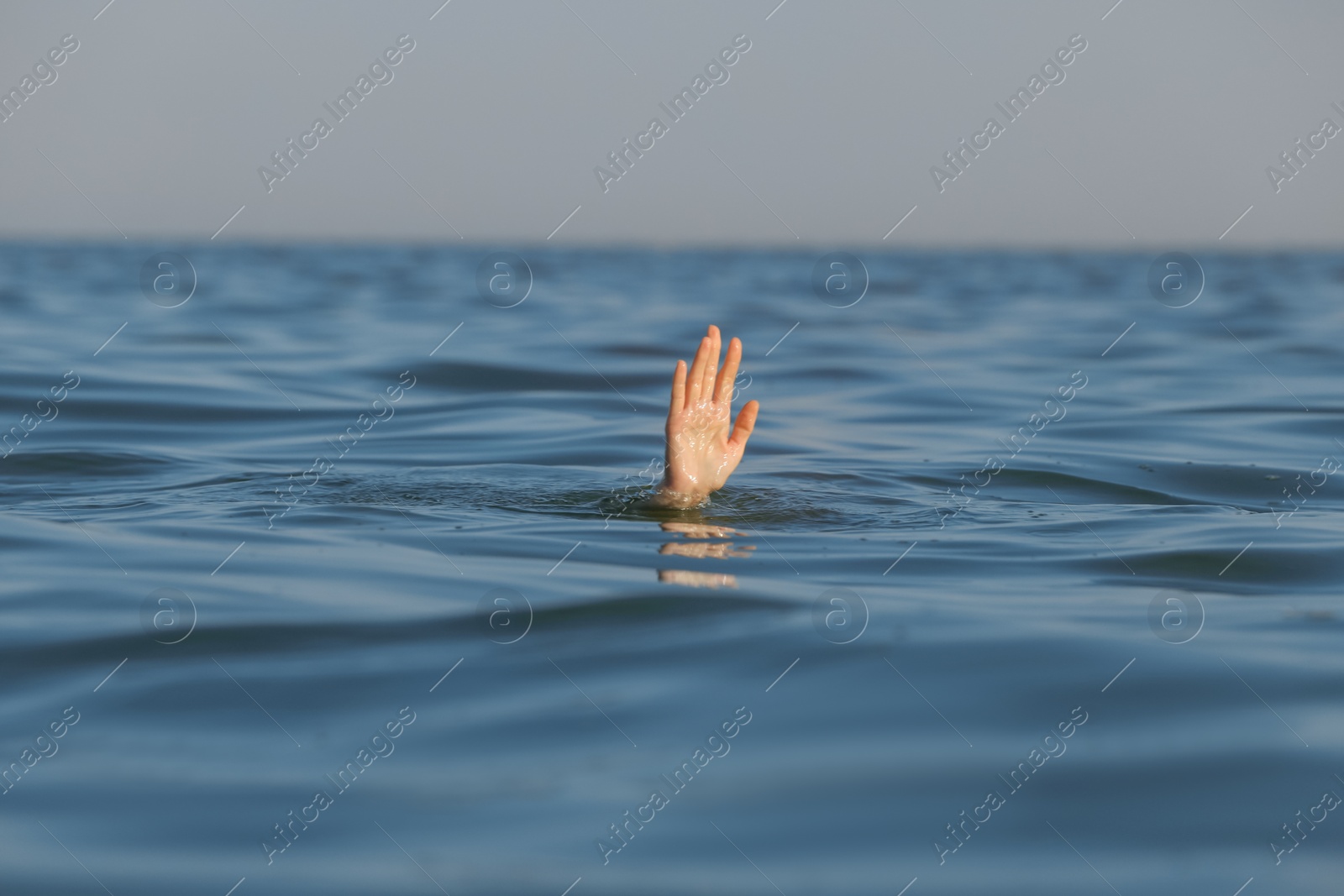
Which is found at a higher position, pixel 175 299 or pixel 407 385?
pixel 175 299

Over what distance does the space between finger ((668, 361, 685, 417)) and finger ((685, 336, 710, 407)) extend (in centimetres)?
5

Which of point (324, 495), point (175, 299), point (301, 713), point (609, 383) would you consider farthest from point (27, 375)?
point (175, 299)

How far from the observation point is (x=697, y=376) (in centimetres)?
645

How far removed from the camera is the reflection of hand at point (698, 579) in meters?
4.91

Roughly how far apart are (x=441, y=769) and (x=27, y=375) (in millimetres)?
10187

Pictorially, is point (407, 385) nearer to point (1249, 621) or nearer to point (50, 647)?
point (50, 647)

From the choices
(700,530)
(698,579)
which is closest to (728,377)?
(700,530)

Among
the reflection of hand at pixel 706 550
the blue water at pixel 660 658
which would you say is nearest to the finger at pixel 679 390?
the blue water at pixel 660 658

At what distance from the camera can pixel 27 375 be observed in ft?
39.0

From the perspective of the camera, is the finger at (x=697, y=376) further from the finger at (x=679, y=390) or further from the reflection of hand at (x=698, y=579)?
the reflection of hand at (x=698, y=579)

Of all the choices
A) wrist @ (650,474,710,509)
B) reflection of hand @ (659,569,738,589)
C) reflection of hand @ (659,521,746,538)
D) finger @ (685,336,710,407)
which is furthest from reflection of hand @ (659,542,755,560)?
finger @ (685,336,710,407)

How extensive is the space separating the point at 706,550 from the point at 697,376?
119 cm

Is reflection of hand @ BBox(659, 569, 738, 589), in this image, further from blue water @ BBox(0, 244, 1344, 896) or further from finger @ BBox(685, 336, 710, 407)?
finger @ BBox(685, 336, 710, 407)

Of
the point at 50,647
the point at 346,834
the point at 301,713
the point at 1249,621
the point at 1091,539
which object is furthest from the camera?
the point at 1091,539
